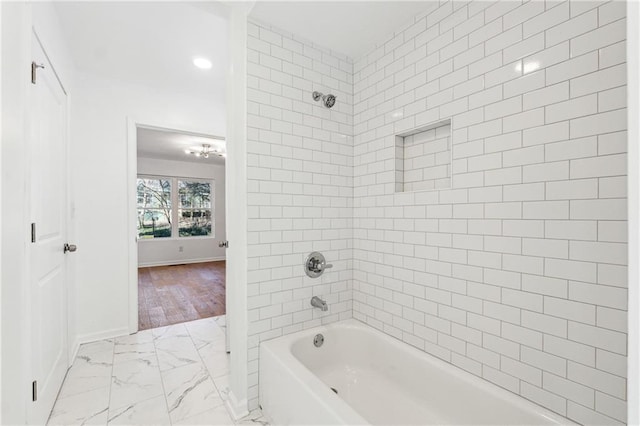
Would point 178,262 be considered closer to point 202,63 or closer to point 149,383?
point 149,383

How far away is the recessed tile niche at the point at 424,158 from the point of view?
5.53 ft

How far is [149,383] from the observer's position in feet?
6.73

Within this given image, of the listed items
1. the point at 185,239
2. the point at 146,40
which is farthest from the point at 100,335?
the point at 185,239

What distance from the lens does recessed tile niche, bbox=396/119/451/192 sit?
5.53 ft

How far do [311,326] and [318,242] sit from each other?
1.95 ft

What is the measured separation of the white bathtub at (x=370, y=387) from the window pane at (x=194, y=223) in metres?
6.24

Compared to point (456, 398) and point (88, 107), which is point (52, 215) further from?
point (456, 398)

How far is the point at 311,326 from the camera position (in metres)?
2.03

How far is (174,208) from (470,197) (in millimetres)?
7047

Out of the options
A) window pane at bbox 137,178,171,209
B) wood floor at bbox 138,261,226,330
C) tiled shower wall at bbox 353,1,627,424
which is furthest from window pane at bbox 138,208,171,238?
tiled shower wall at bbox 353,1,627,424

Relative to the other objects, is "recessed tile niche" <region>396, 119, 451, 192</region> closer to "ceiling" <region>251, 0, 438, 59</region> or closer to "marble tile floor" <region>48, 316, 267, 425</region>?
"ceiling" <region>251, 0, 438, 59</region>

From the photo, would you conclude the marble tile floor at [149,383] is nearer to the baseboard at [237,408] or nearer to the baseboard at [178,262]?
the baseboard at [237,408]

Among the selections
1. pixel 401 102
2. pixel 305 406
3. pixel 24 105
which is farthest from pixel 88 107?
pixel 305 406
